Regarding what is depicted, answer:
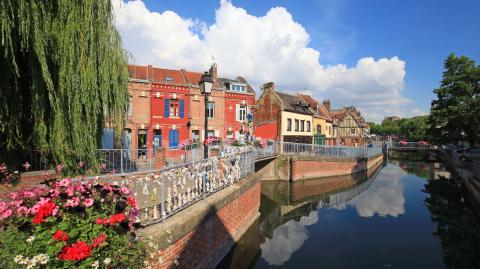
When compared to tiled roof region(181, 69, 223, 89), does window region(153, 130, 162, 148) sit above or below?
below

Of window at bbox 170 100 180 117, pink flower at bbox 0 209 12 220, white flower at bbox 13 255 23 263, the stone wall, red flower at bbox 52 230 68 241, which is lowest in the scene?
the stone wall

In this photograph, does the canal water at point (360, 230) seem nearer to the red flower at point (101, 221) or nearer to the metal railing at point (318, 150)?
the metal railing at point (318, 150)

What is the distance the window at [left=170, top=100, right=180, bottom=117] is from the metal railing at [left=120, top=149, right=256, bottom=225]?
43.6ft

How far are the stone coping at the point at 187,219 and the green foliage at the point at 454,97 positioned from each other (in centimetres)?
3146

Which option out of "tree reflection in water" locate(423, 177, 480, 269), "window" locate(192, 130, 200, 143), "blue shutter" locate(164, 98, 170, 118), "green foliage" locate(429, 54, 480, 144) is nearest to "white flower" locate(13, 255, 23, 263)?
"tree reflection in water" locate(423, 177, 480, 269)

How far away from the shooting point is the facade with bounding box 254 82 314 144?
3033 cm

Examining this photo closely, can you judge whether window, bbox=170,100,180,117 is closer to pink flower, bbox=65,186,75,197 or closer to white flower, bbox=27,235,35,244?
pink flower, bbox=65,186,75,197

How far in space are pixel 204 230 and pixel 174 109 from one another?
17.1 meters

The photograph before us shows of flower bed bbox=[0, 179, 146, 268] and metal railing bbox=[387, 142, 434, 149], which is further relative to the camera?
metal railing bbox=[387, 142, 434, 149]

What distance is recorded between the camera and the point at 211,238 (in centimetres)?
710

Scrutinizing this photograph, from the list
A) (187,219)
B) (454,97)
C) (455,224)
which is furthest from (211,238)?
(454,97)

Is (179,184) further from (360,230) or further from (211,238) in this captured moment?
(360,230)

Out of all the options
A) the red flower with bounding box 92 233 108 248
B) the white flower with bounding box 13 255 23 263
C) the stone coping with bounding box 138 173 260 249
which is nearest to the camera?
the white flower with bounding box 13 255 23 263

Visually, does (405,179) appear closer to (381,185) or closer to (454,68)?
(381,185)
